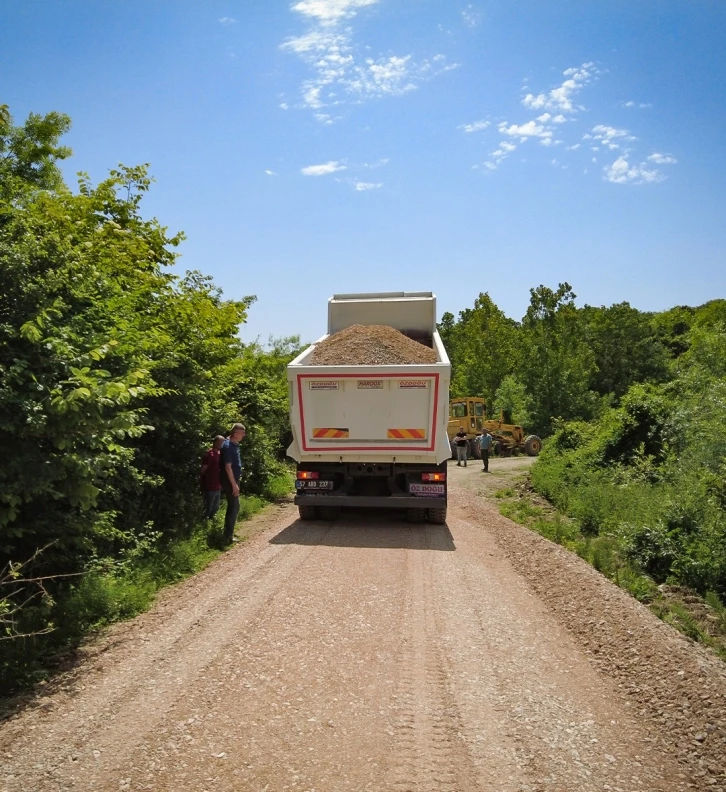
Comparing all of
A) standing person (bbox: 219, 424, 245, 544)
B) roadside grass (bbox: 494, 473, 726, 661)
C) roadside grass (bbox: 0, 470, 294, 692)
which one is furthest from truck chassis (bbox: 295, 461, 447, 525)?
roadside grass (bbox: 494, 473, 726, 661)

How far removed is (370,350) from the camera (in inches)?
→ 428

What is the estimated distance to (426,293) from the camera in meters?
14.1

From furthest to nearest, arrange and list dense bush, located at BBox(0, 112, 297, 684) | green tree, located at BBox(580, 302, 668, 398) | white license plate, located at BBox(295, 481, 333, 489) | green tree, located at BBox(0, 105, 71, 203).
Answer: green tree, located at BBox(580, 302, 668, 398), green tree, located at BBox(0, 105, 71, 203), white license plate, located at BBox(295, 481, 333, 489), dense bush, located at BBox(0, 112, 297, 684)

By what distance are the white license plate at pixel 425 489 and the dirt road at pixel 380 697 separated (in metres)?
3.28

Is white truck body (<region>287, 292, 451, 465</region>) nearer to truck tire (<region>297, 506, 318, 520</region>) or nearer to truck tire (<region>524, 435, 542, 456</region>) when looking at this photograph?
truck tire (<region>297, 506, 318, 520</region>)

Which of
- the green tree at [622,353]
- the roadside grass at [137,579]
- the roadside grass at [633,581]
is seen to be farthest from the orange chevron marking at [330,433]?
the green tree at [622,353]

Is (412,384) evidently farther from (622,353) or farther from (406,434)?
(622,353)

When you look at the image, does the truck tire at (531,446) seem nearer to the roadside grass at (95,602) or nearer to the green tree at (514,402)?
the green tree at (514,402)

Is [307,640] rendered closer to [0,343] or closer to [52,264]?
[0,343]

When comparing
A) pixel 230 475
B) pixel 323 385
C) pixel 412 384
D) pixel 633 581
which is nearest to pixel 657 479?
pixel 633 581

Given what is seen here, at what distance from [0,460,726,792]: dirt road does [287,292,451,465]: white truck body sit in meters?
3.40

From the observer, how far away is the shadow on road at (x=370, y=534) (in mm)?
9391

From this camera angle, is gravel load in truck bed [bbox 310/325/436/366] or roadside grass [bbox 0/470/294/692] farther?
gravel load in truck bed [bbox 310/325/436/366]

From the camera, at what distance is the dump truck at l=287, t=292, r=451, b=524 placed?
1023 centimetres
